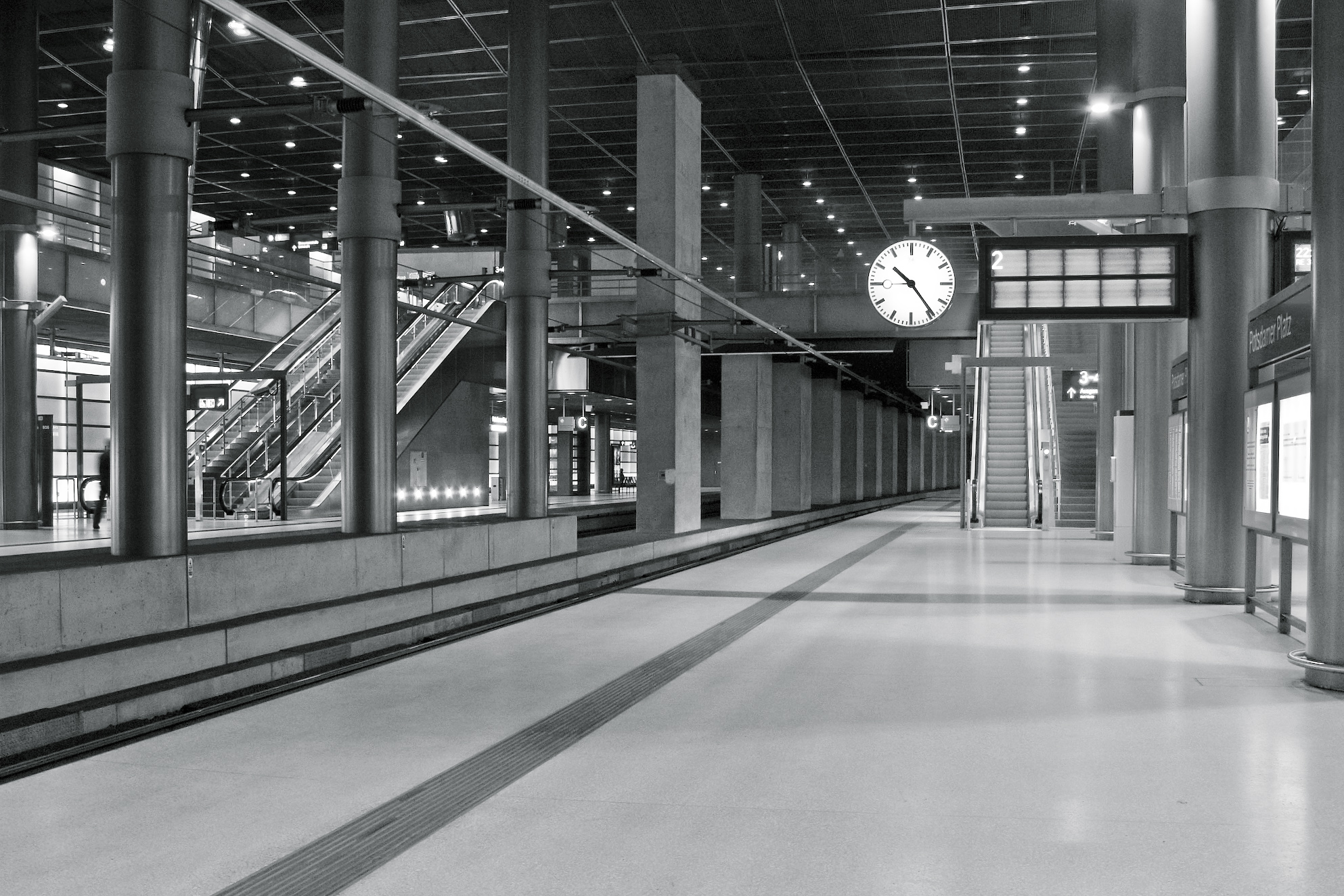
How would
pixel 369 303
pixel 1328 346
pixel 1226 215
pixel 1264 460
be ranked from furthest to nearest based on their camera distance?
pixel 369 303 → pixel 1226 215 → pixel 1264 460 → pixel 1328 346

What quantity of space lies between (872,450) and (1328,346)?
138 ft

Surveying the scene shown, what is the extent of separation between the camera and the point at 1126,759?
5742mm

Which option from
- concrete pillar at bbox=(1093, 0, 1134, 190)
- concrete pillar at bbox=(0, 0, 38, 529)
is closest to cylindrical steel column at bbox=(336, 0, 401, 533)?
concrete pillar at bbox=(0, 0, 38, 529)

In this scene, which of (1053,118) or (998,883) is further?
(1053,118)

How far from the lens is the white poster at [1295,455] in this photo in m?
8.52

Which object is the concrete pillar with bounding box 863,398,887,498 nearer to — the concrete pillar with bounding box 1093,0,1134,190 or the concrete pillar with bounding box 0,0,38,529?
the concrete pillar with bounding box 1093,0,1134,190

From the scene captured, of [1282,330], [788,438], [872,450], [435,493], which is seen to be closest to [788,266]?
[788,438]

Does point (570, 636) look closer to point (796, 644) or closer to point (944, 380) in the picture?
point (796, 644)

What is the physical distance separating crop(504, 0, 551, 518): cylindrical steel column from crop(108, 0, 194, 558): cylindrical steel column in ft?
26.9

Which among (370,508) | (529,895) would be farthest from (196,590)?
(529,895)

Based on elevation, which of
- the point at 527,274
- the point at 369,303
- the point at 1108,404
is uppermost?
the point at 527,274

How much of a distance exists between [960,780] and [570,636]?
5.27 meters

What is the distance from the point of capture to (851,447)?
145ft

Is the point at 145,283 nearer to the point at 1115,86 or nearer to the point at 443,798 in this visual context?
the point at 443,798
